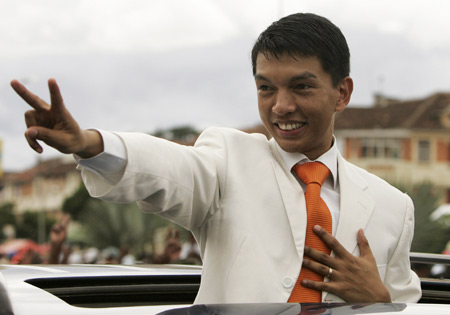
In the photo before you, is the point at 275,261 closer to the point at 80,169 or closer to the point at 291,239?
the point at 291,239

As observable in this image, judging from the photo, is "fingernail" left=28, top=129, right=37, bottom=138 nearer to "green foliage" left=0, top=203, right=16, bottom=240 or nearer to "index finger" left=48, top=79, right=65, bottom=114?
"index finger" left=48, top=79, right=65, bottom=114

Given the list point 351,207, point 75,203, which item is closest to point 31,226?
point 75,203

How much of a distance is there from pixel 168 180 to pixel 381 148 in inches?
1722

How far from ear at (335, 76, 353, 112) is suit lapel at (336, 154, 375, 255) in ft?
0.60

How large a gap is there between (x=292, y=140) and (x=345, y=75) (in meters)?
0.32

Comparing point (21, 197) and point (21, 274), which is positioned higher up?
point (21, 274)

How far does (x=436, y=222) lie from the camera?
1182 cm

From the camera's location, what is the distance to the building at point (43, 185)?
255 ft

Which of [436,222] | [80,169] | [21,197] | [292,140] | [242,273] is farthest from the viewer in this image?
[21,197]

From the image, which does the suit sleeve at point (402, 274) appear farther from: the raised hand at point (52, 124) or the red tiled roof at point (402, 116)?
the red tiled roof at point (402, 116)

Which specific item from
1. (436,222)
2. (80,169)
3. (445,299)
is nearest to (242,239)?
(80,169)

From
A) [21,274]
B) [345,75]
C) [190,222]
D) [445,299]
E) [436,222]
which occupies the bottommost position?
[436,222]

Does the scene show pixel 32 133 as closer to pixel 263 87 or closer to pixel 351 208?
pixel 263 87

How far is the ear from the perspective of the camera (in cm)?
248
